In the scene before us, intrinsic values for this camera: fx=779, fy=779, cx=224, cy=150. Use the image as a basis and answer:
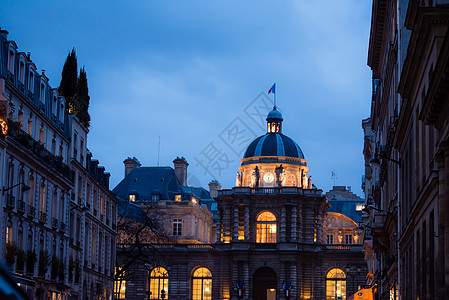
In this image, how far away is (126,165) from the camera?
132 m

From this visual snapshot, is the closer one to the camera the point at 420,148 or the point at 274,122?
the point at 420,148

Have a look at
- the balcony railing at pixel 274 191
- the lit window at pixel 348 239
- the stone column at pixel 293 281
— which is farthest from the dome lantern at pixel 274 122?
the stone column at pixel 293 281

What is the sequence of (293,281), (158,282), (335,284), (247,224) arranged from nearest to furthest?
(293,281)
(335,284)
(247,224)
(158,282)

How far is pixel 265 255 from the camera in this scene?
328ft

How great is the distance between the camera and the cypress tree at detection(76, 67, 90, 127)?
2224 inches

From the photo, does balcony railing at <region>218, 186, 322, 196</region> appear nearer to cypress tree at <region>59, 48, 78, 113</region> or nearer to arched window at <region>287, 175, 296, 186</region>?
arched window at <region>287, 175, 296, 186</region>

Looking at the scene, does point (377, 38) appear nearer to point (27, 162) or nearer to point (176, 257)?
point (27, 162)

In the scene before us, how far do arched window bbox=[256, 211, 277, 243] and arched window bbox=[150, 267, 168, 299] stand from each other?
43.8 ft

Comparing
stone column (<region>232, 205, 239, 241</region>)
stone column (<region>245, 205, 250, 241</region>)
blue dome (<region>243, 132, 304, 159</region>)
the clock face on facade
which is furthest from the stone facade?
blue dome (<region>243, 132, 304, 159</region>)

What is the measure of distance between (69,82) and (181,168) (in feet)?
246

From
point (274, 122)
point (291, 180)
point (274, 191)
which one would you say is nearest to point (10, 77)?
point (274, 191)

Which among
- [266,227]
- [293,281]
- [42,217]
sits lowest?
[293,281]

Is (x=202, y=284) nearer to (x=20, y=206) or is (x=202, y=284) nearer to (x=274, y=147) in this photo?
(x=274, y=147)

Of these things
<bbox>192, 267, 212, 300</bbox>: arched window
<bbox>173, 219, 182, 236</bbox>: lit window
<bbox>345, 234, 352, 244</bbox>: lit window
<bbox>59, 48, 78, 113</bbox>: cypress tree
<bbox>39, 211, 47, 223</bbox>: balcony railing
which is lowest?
<bbox>192, 267, 212, 300</bbox>: arched window
